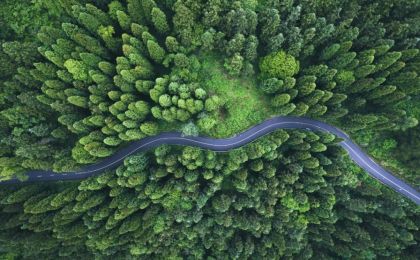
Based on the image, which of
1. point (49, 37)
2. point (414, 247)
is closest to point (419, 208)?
point (414, 247)

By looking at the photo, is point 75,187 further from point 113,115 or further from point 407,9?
point 407,9

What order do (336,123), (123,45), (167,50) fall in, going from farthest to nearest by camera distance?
(336,123)
(167,50)
(123,45)

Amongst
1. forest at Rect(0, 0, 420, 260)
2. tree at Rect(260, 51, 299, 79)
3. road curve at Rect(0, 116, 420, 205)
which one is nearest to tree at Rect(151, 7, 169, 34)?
forest at Rect(0, 0, 420, 260)

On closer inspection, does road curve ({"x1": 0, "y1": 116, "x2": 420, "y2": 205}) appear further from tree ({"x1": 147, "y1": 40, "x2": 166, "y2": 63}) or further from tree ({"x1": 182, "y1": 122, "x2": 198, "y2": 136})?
tree ({"x1": 147, "y1": 40, "x2": 166, "y2": 63})

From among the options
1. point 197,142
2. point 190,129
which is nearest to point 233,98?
point 190,129

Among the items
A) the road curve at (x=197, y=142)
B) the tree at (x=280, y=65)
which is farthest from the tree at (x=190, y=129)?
the tree at (x=280, y=65)
